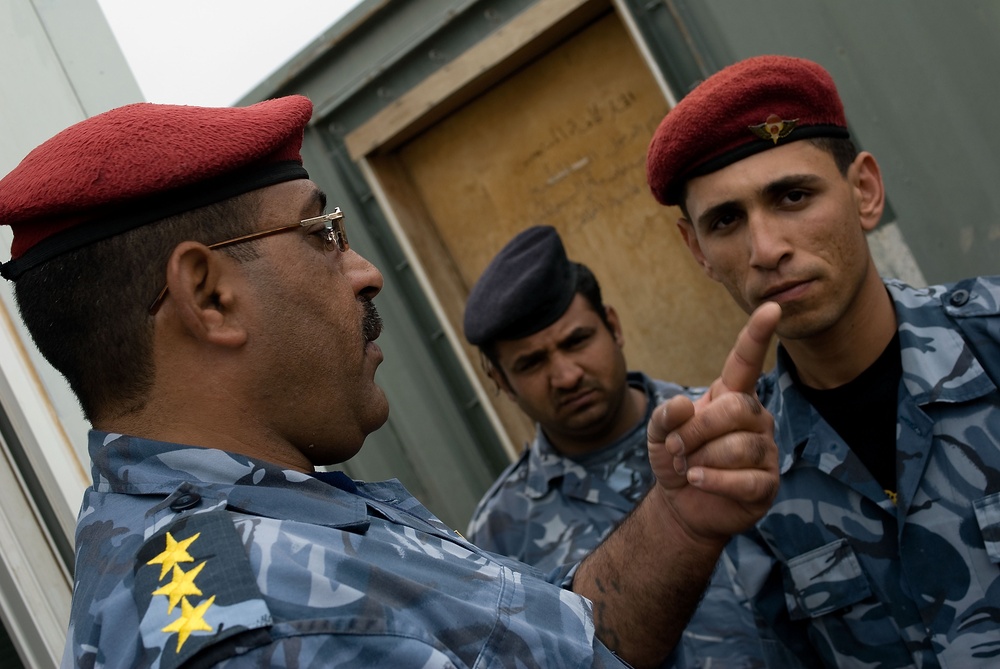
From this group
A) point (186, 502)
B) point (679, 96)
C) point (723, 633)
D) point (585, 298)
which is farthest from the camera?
point (679, 96)

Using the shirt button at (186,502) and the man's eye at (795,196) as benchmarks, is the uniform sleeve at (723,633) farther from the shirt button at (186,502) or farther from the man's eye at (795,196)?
the shirt button at (186,502)

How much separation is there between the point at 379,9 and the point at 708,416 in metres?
2.91

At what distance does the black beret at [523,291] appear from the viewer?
10.4 ft

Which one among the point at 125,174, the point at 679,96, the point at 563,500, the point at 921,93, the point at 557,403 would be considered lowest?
the point at 563,500

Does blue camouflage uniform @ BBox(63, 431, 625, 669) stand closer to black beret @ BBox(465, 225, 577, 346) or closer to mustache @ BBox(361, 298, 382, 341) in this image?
mustache @ BBox(361, 298, 382, 341)

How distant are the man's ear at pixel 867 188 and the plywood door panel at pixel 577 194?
64.9 inches

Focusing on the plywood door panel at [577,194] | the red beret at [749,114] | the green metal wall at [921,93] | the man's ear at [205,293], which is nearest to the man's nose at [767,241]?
the red beret at [749,114]

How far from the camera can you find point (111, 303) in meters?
1.29

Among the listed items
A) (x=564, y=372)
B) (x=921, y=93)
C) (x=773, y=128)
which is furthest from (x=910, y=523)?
(x=921, y=93)

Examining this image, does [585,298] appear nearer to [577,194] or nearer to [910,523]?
[577,194]

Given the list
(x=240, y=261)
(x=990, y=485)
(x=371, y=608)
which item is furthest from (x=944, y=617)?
(x=240, y=261)

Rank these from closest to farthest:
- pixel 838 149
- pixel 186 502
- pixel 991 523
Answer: pixel 186 502
pixel 991 523
pixel 838 149

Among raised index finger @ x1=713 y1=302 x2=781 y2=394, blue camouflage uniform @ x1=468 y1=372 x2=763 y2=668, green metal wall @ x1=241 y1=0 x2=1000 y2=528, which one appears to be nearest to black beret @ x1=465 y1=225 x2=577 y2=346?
blue camouflage uniform @ x1=468 y1=372 x2=763 y2=668

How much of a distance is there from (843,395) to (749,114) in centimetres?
64
